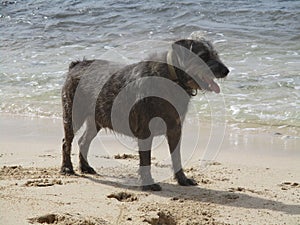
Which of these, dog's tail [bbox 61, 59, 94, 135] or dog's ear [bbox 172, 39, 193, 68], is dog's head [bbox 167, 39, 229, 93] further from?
dog's tail [bbox 61, 59, 94, 135]

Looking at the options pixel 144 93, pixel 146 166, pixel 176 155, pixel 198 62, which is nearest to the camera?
pixel 198 62

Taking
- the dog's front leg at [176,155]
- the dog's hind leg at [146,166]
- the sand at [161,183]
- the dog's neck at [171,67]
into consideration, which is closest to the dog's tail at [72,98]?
the sand at [161,183]

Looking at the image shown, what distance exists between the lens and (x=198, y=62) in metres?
4.99

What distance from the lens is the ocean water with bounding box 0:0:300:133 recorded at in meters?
8.88

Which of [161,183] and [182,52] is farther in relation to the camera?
[161,183]

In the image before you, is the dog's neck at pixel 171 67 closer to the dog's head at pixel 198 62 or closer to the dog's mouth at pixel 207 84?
the dog's head at pixel 198 62

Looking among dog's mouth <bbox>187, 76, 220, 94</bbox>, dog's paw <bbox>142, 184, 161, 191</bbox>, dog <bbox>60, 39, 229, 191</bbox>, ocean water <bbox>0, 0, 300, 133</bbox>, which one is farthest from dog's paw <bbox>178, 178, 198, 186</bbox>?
ocean water <bbox>0, 0, 300, 133</bbox>

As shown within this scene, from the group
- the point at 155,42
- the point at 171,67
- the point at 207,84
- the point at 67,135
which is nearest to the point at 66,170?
the point at 67,135

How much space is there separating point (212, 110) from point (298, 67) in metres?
2.88

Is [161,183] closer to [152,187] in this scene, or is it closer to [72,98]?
[152,187]

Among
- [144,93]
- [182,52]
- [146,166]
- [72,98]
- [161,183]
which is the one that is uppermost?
[182,52]

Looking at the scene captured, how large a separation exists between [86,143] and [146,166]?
0.92 meters

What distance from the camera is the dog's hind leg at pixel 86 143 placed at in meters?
5.92

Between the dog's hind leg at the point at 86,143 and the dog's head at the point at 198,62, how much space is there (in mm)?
1296
